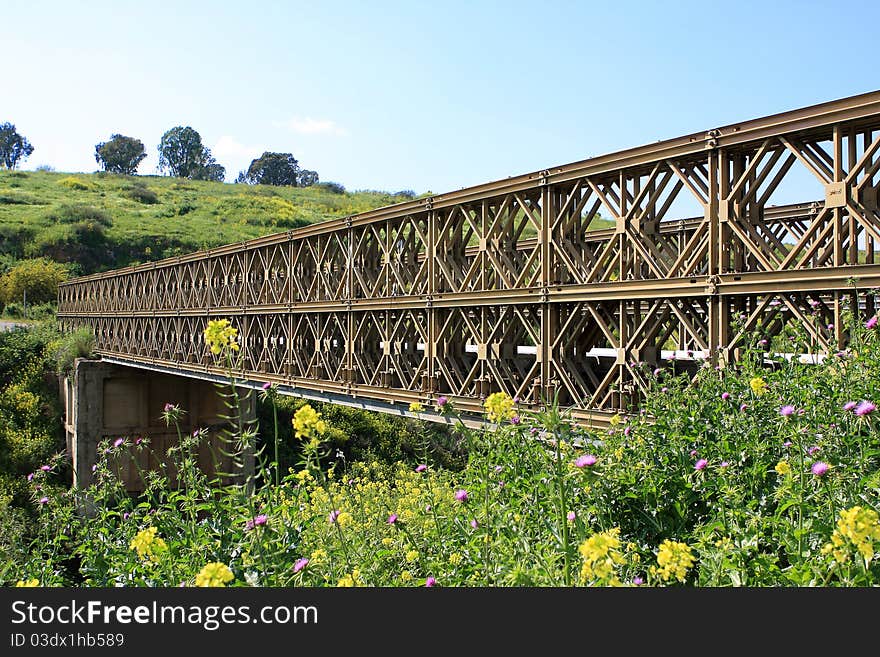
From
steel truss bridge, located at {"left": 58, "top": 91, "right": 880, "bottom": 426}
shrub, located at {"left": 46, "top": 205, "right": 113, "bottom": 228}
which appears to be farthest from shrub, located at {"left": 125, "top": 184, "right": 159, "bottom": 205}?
steel truss bridge, located at {"left": 58, "top": 91, "right": 880, "bottom": 426}

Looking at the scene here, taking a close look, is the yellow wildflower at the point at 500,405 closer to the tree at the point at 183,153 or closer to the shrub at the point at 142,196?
the shrub at the point at 142,196

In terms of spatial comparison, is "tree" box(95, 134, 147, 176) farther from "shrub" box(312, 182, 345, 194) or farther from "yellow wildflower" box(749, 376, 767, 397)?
"yellow wildflower" box(749, 376, 767, 397)

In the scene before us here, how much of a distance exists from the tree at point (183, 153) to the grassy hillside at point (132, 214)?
670 inches

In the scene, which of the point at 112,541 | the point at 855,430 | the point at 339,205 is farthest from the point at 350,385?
the point at 339,205

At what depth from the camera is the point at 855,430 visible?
192 inches

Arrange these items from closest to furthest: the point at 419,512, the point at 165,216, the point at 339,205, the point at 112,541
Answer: the point at 112,541 < the point at 419,512 < the point at 165,216 < the point at 339,205

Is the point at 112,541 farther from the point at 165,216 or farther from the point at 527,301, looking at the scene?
the point at 165,216

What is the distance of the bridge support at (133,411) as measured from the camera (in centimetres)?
2681

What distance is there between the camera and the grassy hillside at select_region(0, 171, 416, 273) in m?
56.0

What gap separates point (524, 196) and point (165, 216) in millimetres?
64437

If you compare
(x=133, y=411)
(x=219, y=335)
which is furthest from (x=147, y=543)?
(x=133, y=411)

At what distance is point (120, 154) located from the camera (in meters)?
113

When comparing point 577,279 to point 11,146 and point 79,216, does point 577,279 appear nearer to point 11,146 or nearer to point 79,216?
point 79,216

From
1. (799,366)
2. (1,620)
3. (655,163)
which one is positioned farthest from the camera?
(655,163)
